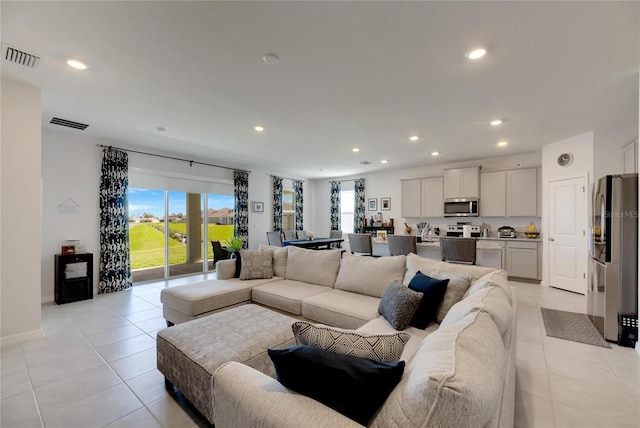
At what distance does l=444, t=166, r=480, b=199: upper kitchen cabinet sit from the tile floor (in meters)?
3.42

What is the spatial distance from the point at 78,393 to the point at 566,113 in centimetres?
605

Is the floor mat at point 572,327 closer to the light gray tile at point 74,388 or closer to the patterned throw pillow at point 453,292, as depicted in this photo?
the patterned throw pillow at point 453,292

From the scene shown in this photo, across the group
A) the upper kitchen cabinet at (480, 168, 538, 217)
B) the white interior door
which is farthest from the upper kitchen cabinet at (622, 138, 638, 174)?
the upper kitchen cabinet at (480, 168, 538, 217)

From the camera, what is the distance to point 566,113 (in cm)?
354

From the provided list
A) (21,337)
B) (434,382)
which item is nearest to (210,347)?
(434,382)

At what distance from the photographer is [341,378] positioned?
91 centimetres

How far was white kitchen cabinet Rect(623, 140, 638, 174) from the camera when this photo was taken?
370 cm

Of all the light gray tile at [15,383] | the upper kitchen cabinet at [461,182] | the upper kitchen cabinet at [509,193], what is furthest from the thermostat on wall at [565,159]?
the light gray tile at [15,383]

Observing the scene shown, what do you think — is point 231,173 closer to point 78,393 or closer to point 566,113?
point 78,393

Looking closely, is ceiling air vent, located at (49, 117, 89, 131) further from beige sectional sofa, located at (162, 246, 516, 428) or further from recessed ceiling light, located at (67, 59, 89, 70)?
beige sectional sofa, located at (162, 246, 516, 428)

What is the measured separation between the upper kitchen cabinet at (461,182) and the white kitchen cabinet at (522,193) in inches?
25.3

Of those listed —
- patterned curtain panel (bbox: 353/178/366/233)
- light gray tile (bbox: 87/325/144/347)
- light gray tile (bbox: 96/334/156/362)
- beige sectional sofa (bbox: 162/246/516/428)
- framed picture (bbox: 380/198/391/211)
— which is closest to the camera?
beige sectional sofa (bbox: 162/246/516/428)

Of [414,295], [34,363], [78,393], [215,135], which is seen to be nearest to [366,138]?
[215,135]

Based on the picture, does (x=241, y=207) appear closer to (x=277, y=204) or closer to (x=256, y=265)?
(x=277, y=204)
